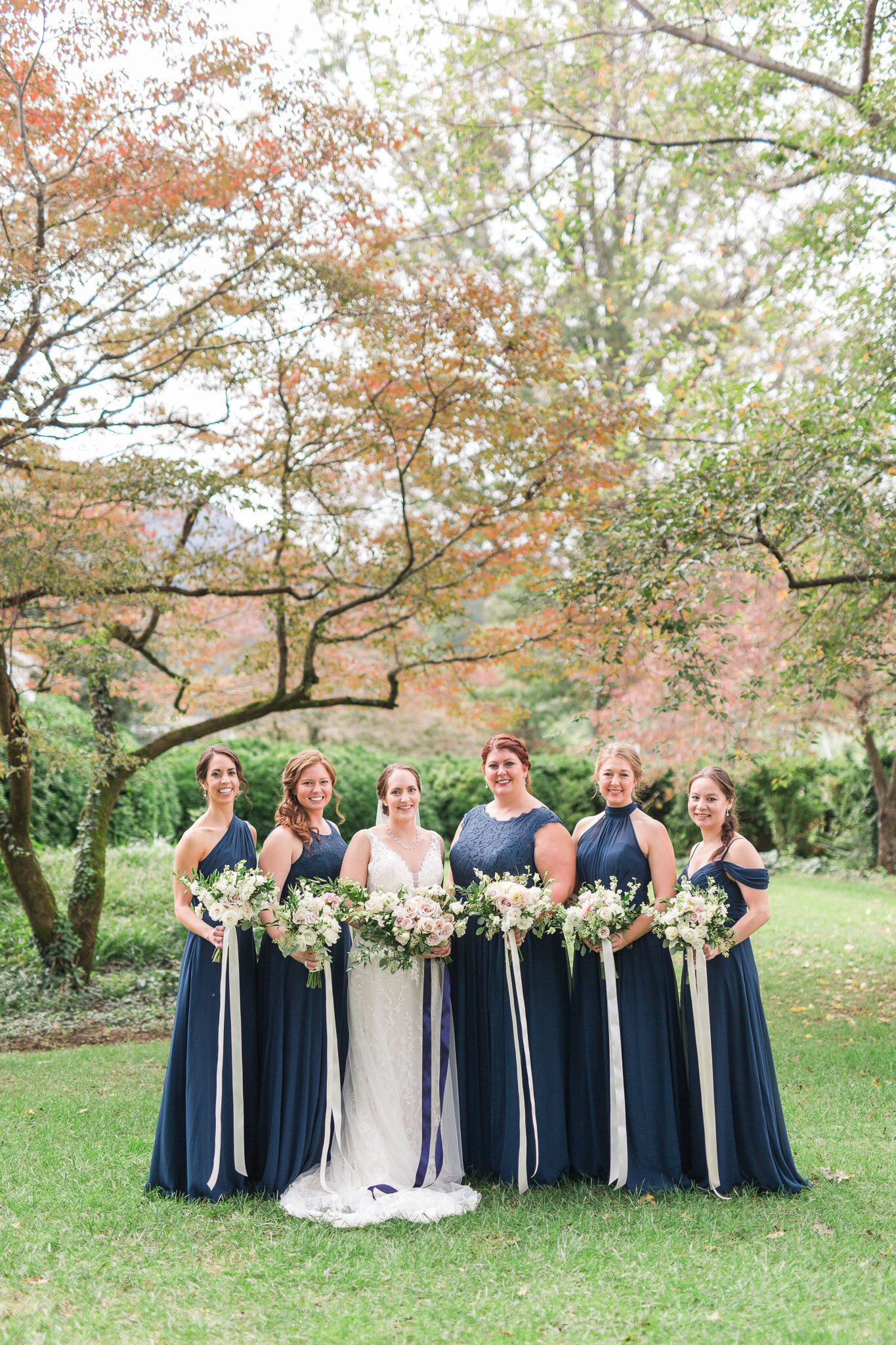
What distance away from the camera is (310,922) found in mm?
4574

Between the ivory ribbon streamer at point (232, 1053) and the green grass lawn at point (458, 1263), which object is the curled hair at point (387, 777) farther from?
the green grass lawn at point (458, 1263)

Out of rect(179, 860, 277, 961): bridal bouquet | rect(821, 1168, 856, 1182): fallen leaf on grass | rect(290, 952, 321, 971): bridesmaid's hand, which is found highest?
rect(179, 860, 277, 961): bridal bouquet

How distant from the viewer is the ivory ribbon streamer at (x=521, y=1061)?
4.68m

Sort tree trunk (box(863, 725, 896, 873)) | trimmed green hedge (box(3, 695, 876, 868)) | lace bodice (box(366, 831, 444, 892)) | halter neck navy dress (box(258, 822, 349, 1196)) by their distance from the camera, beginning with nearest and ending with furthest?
halter neck navy dress (box(258, 822, 349, 1196)) → lace bodice (box(366, 831, 444, 892)) → trimmed green hedge (box(3, 695, 876, 868)) → tree trunk (box(863, 725, 896, 873))

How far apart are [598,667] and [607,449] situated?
104 inches

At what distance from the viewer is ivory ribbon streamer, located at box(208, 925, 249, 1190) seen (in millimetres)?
4703

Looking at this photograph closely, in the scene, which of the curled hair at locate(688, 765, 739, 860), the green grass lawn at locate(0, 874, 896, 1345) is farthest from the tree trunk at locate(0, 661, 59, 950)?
the curled hair at locate(688, 765, 739, 860)

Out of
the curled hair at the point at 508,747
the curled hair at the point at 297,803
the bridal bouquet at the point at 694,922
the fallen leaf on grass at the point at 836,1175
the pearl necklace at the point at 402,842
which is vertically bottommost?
the fallen leaf on grass at the point at 836,1175

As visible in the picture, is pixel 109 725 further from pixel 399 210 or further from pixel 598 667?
pixel 399 210

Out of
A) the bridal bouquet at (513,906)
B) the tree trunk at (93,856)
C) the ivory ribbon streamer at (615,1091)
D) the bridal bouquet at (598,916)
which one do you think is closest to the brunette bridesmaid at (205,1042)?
the bridal bouquet at (513,906)

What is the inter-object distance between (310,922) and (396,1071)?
2.85 ft

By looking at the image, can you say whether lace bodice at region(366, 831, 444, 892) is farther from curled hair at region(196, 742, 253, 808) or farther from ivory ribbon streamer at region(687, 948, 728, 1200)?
ivory ribbon streamer at region(687, 948, 728, 1200)

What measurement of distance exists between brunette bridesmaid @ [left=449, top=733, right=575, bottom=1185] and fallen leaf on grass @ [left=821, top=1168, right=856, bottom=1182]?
126cm

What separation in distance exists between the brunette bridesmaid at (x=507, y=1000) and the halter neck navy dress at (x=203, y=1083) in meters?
1.00
